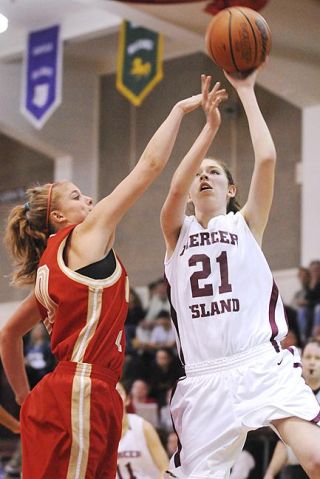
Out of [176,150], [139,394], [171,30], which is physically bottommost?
[139,394]

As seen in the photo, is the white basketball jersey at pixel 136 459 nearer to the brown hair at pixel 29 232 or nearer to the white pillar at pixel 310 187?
the brown hair at pixel 29 232

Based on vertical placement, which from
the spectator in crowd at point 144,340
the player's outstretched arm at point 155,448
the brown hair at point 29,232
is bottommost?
the player's outstretched arm at point 155,448

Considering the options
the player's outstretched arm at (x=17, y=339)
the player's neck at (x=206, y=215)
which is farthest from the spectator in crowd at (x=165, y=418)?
the player's neck at (x=206, y=215)

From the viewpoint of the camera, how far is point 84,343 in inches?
152

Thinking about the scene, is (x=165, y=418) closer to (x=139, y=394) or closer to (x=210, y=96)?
(x=139, y=394)

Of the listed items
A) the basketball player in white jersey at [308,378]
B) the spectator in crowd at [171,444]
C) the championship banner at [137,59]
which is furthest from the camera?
the championship banner at [137,59]

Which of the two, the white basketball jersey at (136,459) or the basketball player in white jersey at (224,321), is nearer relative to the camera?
the basketball player in white jersey at (224,321)

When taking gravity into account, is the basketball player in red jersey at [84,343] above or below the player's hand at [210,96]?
below

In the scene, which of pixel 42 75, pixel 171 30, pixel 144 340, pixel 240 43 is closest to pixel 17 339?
pixel 240 43

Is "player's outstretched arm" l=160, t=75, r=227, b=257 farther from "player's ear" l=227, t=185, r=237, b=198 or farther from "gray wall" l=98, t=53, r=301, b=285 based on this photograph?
"gray wall" l=98, t=53, r=301, b=285

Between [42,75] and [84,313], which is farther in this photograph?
[42,75]

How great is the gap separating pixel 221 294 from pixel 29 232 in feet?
3.18

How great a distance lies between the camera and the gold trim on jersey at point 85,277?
12.7ft

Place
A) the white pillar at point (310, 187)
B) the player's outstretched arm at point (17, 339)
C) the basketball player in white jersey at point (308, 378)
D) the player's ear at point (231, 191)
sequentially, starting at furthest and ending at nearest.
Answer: the white pillar at point (310, 187) → the basketball player in white jersey at point (308, 378) → the player's ear at point (231, 191) → the player's outstretched arm at point (17, 339)
